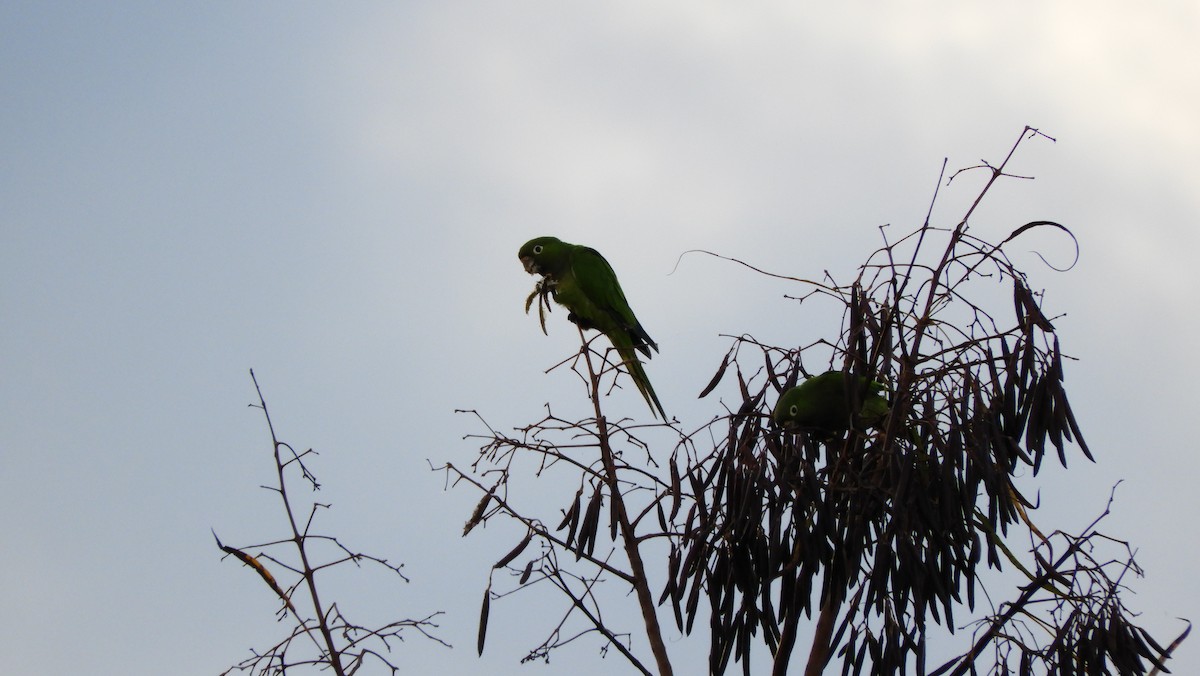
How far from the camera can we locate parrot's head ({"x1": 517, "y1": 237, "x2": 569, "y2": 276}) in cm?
648

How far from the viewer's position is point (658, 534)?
3.17 m

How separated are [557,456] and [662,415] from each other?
213 centimetres

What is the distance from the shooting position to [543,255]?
21.5ft

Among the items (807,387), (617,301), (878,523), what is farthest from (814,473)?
(617,301)

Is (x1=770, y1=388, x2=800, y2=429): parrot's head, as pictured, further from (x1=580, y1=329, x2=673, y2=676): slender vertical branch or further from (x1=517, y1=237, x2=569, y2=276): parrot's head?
(x1=517, y1=237, x2=569, y2=276): parrot's head

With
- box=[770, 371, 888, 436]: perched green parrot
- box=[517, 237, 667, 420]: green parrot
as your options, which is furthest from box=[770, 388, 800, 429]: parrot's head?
box=[517, 237, 667, 420]: green parrot

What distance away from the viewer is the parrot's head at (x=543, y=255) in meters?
6.48

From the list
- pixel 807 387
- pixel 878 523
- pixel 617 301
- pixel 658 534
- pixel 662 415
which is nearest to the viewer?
pixel 878 523

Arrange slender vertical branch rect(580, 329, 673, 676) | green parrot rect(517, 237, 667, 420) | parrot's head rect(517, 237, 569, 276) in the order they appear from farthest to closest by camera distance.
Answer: parrot's head rect(517, 237, 569, 276), green parrot rect(517, 237, 667, 420), slender vertical branch rect(580, 329, 673, 676)

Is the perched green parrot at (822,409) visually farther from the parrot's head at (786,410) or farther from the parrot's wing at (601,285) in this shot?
the parrot's wing at (601,285)

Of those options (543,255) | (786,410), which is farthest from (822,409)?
(543,255)

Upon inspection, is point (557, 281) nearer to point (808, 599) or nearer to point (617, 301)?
point (617, 301)

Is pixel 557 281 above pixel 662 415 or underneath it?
above

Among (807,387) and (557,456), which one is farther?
(807,387)
